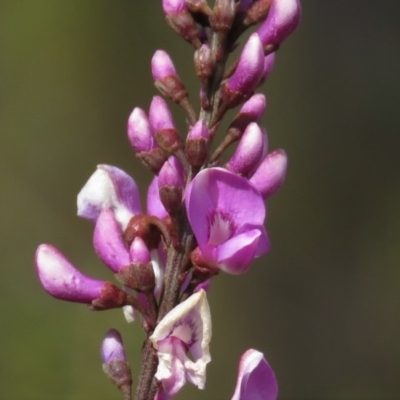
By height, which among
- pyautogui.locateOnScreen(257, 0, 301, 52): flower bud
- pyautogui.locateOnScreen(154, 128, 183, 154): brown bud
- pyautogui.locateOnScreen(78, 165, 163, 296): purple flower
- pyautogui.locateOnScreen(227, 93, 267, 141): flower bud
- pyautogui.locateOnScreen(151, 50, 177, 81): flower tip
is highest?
pyautogui.locateOnScreen(257, 0, 301, 52): flower bud

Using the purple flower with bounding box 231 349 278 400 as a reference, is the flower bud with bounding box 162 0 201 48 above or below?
above

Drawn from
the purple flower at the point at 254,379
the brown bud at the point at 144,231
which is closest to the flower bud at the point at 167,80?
the brown bud at the point at 144,231

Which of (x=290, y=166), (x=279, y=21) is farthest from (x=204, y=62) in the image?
(x=290, y=166)

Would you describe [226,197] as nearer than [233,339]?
Yes

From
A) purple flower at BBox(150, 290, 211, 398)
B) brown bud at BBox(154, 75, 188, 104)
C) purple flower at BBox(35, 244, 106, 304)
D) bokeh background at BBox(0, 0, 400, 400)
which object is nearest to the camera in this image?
purple flower at BBox(150, 290, 211, 398)

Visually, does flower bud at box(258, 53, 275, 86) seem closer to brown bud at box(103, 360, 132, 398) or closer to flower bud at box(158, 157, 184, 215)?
flower bud at box(158, 157, 184, 215)

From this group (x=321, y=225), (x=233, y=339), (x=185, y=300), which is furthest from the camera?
(x=321, y=225)

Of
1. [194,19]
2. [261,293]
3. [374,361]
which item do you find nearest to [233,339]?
[261,293]

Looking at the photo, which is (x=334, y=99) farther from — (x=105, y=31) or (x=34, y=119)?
(x=34, y=119)

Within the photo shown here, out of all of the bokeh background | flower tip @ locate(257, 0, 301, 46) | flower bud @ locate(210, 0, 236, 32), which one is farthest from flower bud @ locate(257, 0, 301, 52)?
the bokeh background
